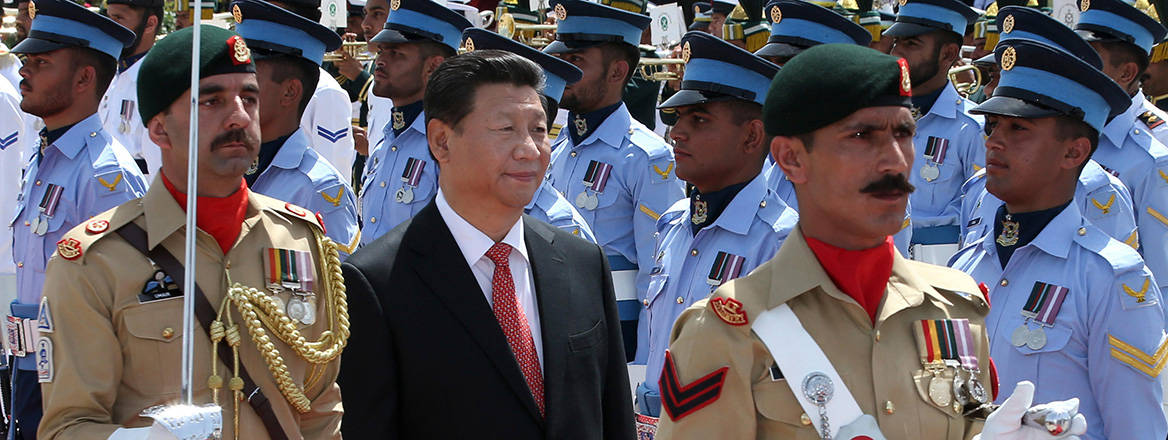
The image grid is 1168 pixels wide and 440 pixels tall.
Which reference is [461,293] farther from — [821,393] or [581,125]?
[581,125]

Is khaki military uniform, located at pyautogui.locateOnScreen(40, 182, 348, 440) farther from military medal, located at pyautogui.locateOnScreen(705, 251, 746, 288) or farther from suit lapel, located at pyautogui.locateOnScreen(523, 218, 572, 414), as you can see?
military medal, located at pyautogui.locateOnScreen(705, 251, 746, 288)

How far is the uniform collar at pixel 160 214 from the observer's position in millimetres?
3600

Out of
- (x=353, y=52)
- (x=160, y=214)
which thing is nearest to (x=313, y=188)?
(x=160, y=214)

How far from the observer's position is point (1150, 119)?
7605 millimetres

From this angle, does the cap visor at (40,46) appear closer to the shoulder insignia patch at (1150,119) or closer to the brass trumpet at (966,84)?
the shoulder insignia patch at (1150,119)

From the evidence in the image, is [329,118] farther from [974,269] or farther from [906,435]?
[906,435]

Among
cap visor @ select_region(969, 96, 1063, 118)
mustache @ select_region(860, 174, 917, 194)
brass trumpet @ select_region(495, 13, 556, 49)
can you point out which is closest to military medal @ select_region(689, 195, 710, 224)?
cap visor @ select_region(969, 96, 1063, 118)

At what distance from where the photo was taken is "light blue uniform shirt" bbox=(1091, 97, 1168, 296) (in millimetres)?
6770

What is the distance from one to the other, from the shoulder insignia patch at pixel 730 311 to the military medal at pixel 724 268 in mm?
2173

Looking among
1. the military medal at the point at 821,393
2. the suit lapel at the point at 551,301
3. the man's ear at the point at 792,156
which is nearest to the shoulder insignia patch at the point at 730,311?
the military medal at the point at 821,393

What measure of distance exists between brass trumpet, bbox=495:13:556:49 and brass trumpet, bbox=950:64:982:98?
3164 millimetres

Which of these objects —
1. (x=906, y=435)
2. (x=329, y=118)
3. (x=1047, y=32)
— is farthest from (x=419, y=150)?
(x=906, y=435)

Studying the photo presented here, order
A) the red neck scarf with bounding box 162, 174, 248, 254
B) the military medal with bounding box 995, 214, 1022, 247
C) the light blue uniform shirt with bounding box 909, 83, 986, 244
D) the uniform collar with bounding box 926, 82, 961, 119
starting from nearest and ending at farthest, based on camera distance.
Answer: the red neck scarf with bounding box 162, 174, 248, 254 → the military medal with bounding box 995, 214, 1022, 247 → the light blue uniform shirt with bounding box 909, 83, 986, 244 → the uniform collar with bounding box 926, 82, 961, 119

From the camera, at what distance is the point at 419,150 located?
7.34 meters
